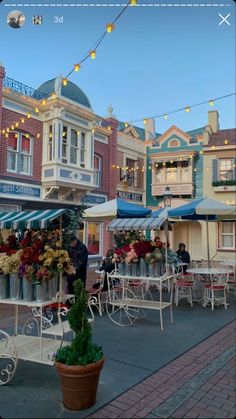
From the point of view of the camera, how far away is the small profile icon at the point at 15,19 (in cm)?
544

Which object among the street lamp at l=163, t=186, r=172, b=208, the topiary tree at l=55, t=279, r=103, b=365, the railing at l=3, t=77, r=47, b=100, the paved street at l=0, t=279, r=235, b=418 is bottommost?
the paved street at l=0, t=279, r=235, b=418

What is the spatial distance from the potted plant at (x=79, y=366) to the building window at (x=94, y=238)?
525 inches

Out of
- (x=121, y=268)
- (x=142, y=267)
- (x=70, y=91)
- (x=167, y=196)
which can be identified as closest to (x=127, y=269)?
(x=121, y=268)

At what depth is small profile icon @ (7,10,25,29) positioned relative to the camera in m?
5.44

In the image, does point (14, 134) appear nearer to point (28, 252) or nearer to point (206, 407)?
point (28, 252)

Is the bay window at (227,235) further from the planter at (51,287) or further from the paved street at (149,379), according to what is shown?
the planter at (51,287)

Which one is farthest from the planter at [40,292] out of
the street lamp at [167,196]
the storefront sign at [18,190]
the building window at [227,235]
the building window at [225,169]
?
the building window at [225,169]

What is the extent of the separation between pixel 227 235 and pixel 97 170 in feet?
25.6

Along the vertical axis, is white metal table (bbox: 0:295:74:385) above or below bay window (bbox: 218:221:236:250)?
below

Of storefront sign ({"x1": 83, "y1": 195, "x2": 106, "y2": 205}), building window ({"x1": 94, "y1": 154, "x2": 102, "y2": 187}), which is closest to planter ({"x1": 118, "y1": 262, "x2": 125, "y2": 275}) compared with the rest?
storefront sign ({"x1": 83, "y1": 195, "x2": 106, "y2": 205})

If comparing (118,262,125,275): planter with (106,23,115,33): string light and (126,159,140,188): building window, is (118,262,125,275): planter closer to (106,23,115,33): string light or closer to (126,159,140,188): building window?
(106,23,115,33): string light

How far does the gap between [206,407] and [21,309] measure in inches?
202

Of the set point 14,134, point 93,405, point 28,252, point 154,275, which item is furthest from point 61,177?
point 93,405

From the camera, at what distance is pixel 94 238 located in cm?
1705
